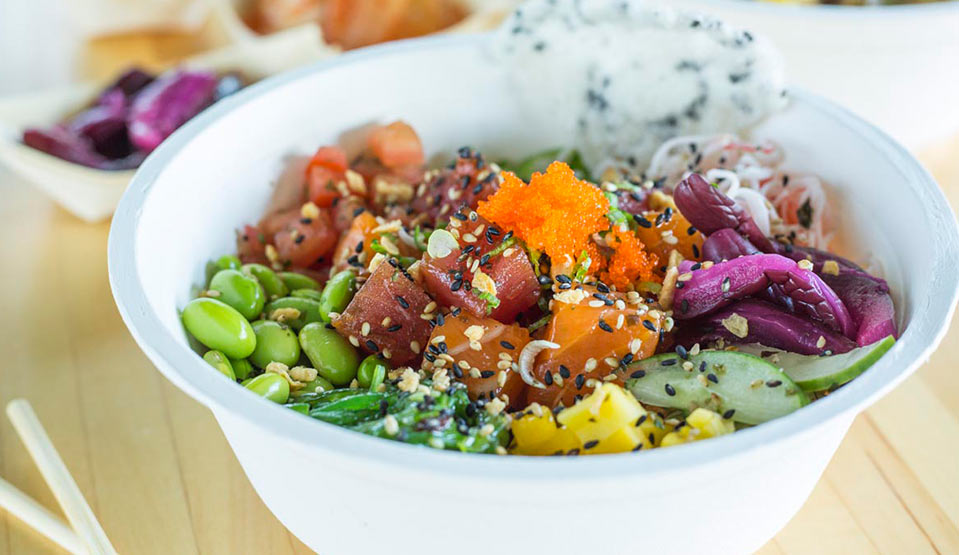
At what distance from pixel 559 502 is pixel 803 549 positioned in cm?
74

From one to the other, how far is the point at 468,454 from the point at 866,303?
3.05ft

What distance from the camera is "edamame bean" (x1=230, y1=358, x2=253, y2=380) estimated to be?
1.72m

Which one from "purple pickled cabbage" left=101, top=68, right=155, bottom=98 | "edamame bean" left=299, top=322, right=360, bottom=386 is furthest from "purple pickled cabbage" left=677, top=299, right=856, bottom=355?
"purple pickled cabbage" left=101, top=68, right=155, bottom=98

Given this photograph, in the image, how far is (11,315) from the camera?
94.7 inches

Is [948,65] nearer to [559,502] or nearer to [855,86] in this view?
[855,86]

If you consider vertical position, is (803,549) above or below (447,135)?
below

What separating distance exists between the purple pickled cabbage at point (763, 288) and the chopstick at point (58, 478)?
1219 mm

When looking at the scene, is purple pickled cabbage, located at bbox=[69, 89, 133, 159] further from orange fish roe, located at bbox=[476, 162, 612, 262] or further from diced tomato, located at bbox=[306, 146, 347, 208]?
orange fish roe, located at bbox=[476, 162, 612, 262]

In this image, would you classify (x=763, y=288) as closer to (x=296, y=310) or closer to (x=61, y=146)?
(x=296, y=310)

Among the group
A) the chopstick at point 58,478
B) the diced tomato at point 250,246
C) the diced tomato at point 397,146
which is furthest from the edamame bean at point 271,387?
the diced tomato at point 397,146

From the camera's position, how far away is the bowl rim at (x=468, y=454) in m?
1.19

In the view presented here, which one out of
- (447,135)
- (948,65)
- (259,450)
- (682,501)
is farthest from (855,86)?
(259,450)

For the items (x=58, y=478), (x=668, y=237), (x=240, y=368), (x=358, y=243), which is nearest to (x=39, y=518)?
(x=58, y=478)

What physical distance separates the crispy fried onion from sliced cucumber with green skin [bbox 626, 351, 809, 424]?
0.52 ft
